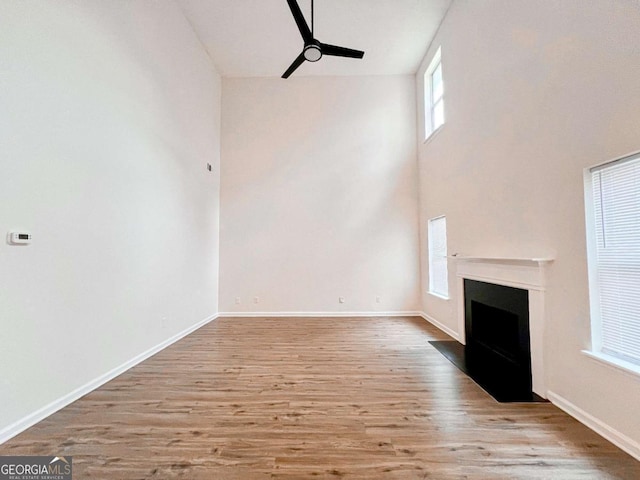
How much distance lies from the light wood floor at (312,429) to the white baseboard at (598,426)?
0.05 meters

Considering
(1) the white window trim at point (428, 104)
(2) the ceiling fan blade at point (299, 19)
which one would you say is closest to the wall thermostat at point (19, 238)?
(2) the ceiling fan blade at point (299, 19)

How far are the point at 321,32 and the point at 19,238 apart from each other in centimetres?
472

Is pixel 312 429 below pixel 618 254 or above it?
below

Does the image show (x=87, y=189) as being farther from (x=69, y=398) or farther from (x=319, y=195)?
(x=319, y=195)

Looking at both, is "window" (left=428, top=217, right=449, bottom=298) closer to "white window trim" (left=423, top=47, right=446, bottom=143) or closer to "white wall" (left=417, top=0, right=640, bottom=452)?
"white wall" (left=417, top=0, right=640, bottom=452)

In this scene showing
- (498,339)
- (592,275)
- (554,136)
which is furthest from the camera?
(498,339)

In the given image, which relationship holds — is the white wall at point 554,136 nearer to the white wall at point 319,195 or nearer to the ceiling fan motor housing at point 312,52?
the ceiling fan motor housing at point 312,52

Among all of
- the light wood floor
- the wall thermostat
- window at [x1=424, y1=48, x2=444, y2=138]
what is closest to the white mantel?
the light wood floor

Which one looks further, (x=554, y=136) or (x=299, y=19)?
(x=299, y=19)

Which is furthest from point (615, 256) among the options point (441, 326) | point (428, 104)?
point (428, 104)

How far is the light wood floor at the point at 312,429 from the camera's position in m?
1.55

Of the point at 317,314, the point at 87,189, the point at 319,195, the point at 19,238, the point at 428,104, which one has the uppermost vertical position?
the point at 428,104

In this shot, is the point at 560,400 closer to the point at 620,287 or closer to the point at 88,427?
the point at 620,287

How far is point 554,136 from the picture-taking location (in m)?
2.22
